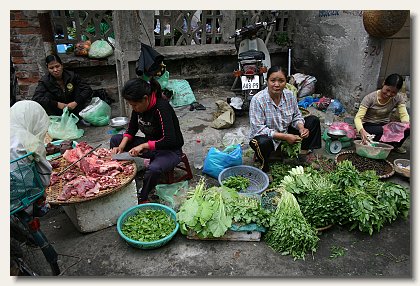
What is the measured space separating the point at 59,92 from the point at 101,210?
296 cm

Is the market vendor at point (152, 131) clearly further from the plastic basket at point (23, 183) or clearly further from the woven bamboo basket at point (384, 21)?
the woven bamboo basket at point (384, 21)

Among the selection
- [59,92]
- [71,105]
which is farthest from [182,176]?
[59,92]

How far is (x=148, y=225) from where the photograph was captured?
10.6ft

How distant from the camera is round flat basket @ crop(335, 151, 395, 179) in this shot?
415cm

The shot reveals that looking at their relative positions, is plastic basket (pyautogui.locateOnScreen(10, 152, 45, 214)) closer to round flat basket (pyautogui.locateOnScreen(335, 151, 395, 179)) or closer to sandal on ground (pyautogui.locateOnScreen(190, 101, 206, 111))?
round flat basket (pyautogui.locateOnScreen(335, 151, 395, 179))

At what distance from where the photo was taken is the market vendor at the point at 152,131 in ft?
11.1

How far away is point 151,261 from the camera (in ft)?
9.80

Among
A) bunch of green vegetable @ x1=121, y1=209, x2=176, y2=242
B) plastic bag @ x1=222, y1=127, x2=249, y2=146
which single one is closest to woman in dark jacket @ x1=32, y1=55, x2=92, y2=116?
plastic bag @ x1=222, y1=127, x2=249, y2=146

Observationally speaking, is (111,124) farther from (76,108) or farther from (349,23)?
(349,23)

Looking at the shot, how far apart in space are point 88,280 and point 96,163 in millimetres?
1182

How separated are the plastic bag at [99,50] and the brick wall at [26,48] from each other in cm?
97

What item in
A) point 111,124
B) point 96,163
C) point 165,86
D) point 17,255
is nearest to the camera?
point 17,255

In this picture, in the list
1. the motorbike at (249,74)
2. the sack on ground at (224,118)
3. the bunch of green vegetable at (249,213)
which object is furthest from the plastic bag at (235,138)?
the bunch of green vegetable at (249,213)

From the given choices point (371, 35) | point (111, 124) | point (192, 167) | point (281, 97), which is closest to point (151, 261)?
point (192, 167)
